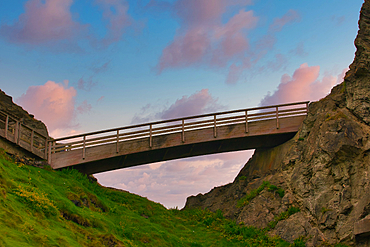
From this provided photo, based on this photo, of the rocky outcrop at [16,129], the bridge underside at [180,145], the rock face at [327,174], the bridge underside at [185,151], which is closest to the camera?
the rock face at [327,174]

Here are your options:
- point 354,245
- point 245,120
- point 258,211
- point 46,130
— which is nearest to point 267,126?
point 245,120

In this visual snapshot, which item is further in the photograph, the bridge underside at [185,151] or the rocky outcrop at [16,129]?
the bridge underside at [185,151]

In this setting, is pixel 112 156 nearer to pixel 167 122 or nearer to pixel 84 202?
pixel 167 122

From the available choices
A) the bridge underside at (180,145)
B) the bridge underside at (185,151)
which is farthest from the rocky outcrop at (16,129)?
the bridge underside at (185,151)

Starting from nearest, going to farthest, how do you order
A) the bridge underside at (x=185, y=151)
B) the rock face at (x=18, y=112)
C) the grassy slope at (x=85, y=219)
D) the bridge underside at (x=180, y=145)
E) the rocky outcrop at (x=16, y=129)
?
the grassy slope at (x=85, y=219)
the rocky outcrop at (x=16, y=129)
the bridge underside at (x=180, y=145)
the bridge underside at (x=185, y=151)
the rock face at (x=18, y=112)

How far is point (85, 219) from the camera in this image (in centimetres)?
1328

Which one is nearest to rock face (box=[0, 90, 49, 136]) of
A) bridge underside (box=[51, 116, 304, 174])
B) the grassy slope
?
bridge underside (box=[51, 116, 304, 174])

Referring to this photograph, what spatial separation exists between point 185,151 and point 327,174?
359 inches

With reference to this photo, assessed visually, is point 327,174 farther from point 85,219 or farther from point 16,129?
point 16,129

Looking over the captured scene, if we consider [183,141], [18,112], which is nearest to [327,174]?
[183,141]

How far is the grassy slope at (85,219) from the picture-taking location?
9.87 m

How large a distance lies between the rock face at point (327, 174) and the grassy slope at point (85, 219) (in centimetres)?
134

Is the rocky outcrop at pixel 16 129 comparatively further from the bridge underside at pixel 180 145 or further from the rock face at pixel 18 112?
the bridge underside at pixel 180 145

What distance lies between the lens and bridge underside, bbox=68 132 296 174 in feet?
72.9
